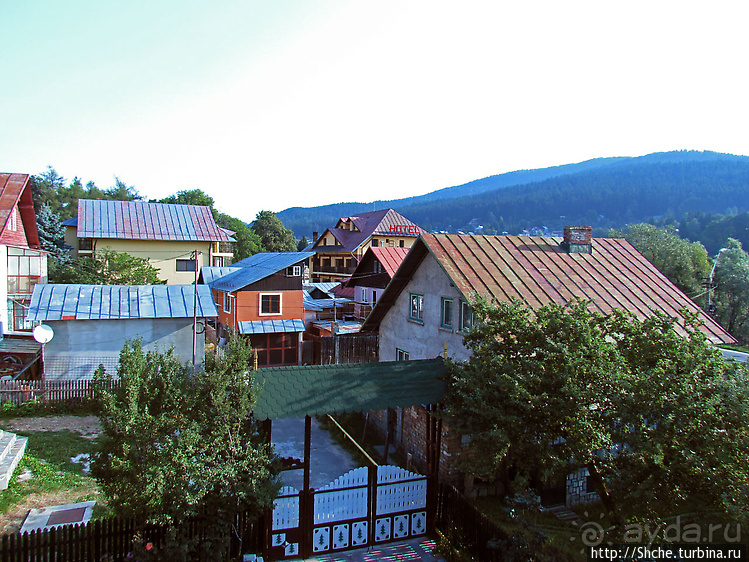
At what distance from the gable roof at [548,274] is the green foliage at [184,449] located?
20.6ft

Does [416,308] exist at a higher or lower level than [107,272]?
lower

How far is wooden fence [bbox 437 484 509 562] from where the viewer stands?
796 cm

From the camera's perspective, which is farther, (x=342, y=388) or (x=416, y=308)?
(x=416, y=308)

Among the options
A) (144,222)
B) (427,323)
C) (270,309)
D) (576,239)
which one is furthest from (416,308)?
(144,222)

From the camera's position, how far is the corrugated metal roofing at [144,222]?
3788cm

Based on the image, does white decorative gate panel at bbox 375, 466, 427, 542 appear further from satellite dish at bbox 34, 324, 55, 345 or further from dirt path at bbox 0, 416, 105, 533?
satellite dish at bbox 34, 324, 55, 345

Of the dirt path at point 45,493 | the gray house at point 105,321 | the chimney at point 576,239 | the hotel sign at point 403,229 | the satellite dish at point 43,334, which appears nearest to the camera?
the dirt path at point 45,493

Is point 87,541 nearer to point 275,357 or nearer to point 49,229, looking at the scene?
point 275,357

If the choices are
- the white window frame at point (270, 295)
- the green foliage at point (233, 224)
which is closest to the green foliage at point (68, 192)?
the green foliage at point (233, 224)

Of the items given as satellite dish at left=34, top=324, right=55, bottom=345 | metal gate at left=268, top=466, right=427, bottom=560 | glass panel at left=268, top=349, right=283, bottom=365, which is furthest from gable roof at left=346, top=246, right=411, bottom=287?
metal gate at left=268, top=466, right=427, bottom=560

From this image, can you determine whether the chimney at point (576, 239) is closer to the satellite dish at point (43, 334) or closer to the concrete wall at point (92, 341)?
the concrete wall at point (92, 341)

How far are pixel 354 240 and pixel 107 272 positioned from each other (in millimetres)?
35358

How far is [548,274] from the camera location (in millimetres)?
13984

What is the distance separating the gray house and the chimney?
1344 cm
